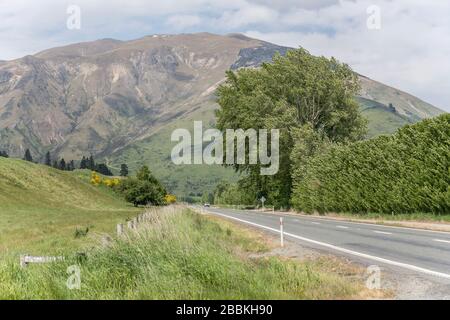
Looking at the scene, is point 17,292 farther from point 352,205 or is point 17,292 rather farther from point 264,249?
point 352,205

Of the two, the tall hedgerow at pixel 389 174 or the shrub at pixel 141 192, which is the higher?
the tall hedgerow at pixel 389 174

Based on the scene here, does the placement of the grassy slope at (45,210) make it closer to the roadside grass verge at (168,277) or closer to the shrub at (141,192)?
the shrub at (141,192)

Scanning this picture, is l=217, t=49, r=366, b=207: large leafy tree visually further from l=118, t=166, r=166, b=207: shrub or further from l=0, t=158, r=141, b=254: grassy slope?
l=118, t=166, r=166, b=207: shrub

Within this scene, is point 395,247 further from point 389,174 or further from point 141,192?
point 141,192

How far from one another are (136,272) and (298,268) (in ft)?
11.6

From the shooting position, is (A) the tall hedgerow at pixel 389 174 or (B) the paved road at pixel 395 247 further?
A: (A) the tall hedgerow at pixel 389 174

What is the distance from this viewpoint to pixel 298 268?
11.4 metres

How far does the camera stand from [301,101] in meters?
58.1

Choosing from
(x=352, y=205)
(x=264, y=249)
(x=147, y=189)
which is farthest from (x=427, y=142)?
(x=147, y=189)

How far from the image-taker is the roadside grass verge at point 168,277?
9.57 metres

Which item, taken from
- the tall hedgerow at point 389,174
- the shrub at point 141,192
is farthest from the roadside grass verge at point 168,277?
the shrub at point 141,192

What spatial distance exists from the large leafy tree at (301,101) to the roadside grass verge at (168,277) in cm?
4157

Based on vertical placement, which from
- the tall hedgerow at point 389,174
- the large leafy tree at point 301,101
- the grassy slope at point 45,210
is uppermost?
the large leafy tree at point 301,101

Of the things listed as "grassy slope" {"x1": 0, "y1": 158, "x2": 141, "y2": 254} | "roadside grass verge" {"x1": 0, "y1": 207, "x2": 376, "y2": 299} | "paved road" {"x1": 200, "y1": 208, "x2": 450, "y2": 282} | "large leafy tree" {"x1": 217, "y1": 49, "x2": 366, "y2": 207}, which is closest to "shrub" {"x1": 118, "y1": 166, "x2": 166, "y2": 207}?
"grassy slope" {"x1": 0, "y1": 158, "x2": 141, "y2": 254}
